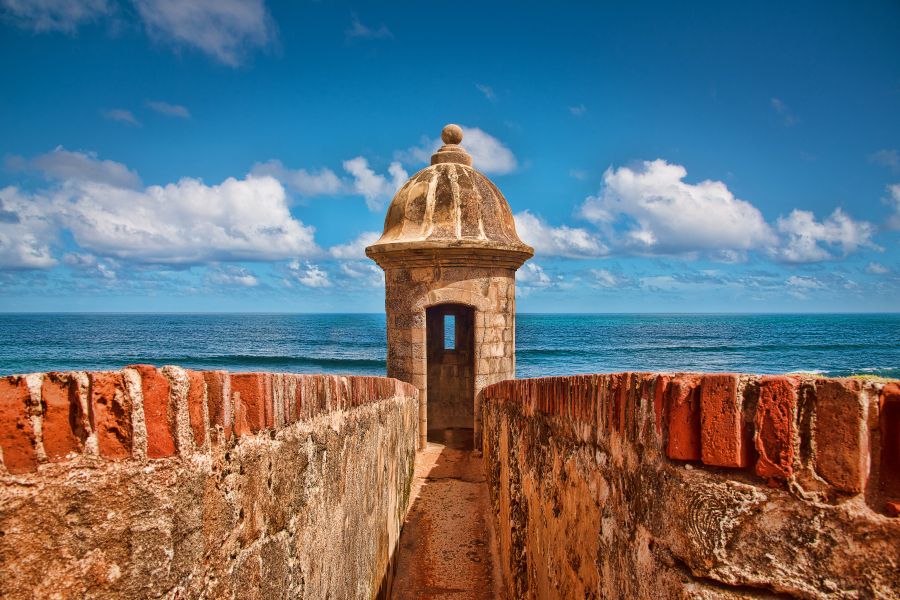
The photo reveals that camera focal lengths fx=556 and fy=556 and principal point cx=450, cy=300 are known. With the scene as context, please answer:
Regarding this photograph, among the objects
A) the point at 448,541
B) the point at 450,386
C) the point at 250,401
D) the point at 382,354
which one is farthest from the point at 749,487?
the point at 382,354

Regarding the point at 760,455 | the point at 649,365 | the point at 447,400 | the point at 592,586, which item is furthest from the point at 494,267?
the point at 649,365

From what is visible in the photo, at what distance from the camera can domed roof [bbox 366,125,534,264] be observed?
28.4 feet

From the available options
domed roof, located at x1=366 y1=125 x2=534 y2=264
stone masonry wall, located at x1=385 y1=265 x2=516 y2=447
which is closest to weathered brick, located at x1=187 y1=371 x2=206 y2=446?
domed roof, located at x1=366 y1=125 x2=534 y2=264

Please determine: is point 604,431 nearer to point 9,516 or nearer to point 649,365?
point 9,516

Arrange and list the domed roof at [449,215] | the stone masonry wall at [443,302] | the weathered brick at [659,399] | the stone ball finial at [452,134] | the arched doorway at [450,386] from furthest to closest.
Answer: the arched doorway at [450,386]
the stone ball finial at [452,134]
the stone masonry wall at [443,302]
the domed roof at [449,215]
the weathered brick at [659,399]

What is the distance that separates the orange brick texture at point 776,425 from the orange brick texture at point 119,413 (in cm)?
96

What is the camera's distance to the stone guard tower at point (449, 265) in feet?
28.6

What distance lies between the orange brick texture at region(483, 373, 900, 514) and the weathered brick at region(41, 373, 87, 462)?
1.14 m

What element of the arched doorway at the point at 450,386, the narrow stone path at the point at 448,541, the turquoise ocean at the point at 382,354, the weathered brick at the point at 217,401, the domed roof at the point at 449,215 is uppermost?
the domed roof at the point at 449,215

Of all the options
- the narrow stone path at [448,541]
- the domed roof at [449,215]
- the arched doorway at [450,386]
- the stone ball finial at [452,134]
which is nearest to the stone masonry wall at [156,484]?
the narrow stone path at [448,541]

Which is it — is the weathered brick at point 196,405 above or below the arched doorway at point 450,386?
above

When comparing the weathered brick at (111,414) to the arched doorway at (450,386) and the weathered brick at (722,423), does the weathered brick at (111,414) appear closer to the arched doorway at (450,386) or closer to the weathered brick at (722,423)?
the weathered brick at (722,423)

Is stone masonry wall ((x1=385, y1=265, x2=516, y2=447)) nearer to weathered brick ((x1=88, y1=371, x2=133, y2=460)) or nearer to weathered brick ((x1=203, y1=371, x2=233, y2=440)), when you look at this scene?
weathered brick ((x1=203, y1=371, x2=233, y2=440))

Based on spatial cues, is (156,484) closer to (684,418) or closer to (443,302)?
(684,418)
